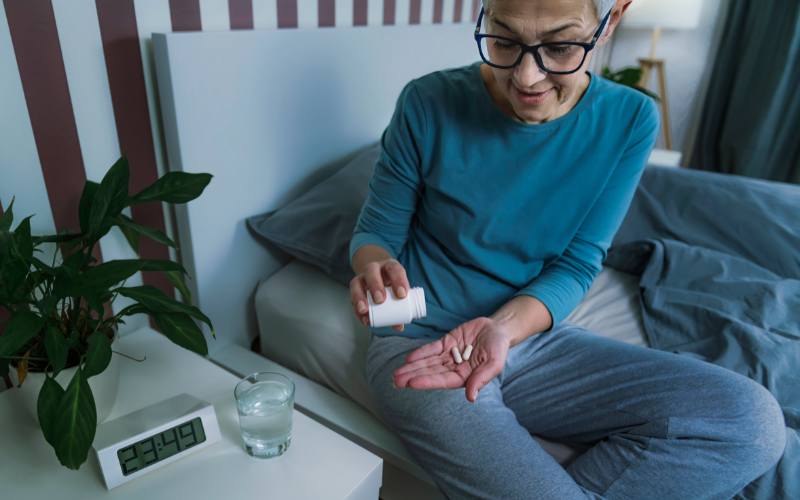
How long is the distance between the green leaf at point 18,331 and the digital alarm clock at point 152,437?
0.16 metres

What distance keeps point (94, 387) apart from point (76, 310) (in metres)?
0.11

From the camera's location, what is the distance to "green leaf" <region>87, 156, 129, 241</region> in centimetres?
69

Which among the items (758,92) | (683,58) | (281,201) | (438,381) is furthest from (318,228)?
(683,58)

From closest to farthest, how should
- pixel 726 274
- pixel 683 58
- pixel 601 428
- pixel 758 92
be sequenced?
pixel 601 428 < pixel 726 274 < pixel 758 92 < pixel 683 58

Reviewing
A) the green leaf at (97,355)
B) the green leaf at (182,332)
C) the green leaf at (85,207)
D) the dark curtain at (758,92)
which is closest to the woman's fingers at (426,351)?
the green leaf at (182,332)

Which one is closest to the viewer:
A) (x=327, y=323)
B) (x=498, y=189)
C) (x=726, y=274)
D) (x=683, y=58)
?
(x=498, y=189)

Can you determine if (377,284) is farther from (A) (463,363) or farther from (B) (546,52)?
(B) (546,52)

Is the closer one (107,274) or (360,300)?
(107,274)

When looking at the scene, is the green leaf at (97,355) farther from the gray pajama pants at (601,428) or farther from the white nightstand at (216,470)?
the gray pajama pants at (601,428)

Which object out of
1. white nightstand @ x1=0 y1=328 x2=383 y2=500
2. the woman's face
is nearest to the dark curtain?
the woman's face

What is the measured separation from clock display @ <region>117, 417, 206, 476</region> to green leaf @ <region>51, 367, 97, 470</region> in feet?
0.26

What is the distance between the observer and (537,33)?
700mm

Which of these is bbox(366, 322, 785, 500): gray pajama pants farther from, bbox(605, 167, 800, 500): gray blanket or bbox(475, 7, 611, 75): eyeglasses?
bbox(475, 7, 611, 75): eyeglasses

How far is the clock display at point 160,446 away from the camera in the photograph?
0.65 meters
